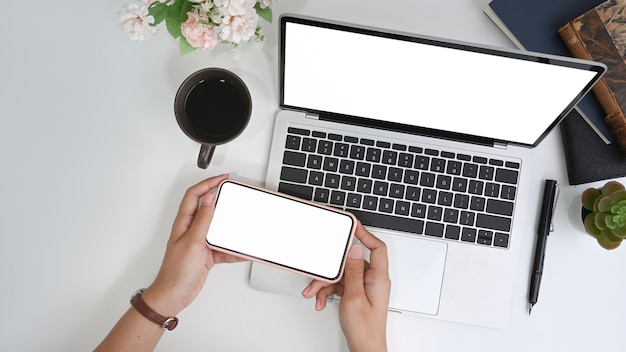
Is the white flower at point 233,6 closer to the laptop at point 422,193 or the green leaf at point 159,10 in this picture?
the green leaf at point 159,10

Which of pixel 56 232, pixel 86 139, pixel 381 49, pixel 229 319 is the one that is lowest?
pixel 229 319

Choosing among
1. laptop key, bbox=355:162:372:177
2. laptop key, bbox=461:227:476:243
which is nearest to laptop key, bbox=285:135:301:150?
laptop key, bbox=355:162:372:177

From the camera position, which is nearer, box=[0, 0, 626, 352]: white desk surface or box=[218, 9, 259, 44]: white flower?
box=[218, 9, 259, 44]: white flower

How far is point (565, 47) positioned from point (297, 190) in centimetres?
50

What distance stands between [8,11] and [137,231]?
0.45 metres

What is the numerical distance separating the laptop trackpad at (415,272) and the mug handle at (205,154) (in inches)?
12.1

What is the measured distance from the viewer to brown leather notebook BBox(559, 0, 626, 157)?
76 cm

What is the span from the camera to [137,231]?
0.87 m

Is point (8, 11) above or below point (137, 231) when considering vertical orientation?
above

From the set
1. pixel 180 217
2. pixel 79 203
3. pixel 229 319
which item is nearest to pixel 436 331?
pixel 229 319

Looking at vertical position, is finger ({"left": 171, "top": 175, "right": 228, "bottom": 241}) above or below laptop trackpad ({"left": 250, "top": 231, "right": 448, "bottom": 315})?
above

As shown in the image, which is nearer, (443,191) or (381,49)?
(381,49)

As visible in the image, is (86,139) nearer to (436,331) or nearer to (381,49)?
(381,49)

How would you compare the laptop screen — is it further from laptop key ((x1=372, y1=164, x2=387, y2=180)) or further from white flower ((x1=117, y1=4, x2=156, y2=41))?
white flower ((x1=117, y1=4, x2=156, y2=41))
